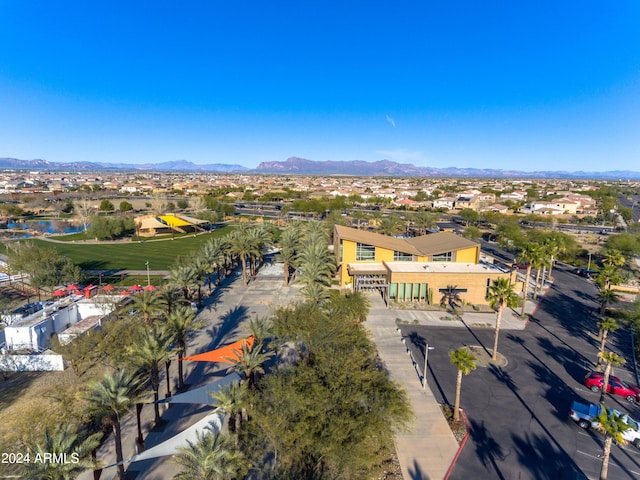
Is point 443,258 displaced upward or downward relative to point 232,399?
upward

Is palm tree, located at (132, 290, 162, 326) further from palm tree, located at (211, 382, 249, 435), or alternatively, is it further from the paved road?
the paved road

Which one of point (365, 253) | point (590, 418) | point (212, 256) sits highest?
point (365, 253)

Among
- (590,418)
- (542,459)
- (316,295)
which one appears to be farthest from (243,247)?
(590,418)

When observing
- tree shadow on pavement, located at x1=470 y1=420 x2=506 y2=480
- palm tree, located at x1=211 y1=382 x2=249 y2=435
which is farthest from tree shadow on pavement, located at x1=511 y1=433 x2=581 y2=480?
palm tree, located at x1=211 y1=382 x2=249 y2=435

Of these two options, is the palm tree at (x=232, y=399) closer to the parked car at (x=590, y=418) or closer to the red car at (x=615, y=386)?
the parked car at (x=590, y=418)

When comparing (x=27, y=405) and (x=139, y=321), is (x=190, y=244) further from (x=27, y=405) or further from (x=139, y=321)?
(x=27, y=405)

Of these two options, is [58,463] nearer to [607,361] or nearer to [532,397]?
[532,397]

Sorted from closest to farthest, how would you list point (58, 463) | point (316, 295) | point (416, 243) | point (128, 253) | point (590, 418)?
point (58, 463) < point (590, 418) < point (316, 295) < point (416, 243) < point (128, 253)
